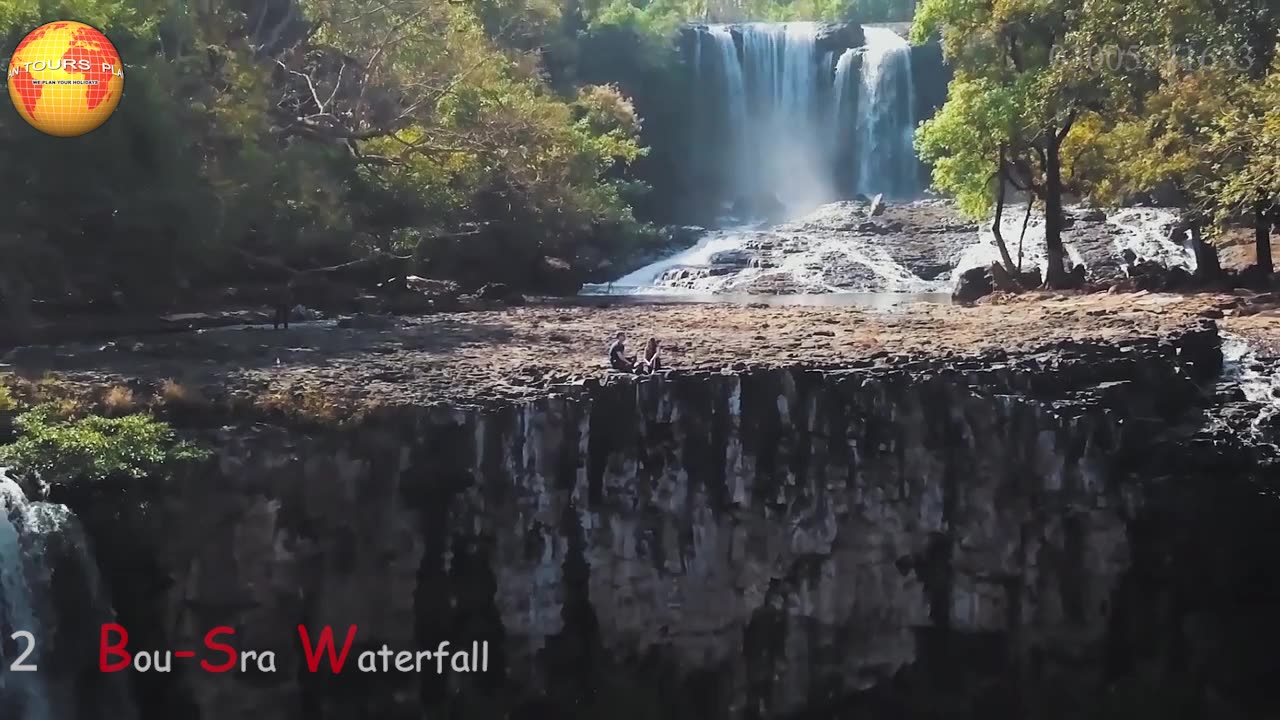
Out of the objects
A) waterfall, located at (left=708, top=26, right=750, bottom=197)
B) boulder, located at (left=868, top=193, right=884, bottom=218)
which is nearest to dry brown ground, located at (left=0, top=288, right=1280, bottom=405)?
boulder, located at (left=868, top=193, right=884, bottom=218)

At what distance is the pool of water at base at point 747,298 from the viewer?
96.7 feet

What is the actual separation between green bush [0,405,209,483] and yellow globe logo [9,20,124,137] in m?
6.15

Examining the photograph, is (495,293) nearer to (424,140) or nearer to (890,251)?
(424,140)

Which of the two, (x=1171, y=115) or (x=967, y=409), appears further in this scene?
(x=1171, y=115)

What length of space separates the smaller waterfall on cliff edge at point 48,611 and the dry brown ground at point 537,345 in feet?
10.3

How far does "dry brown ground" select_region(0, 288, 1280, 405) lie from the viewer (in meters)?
15.9

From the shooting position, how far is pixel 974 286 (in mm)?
28844

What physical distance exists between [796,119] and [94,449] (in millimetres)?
40729

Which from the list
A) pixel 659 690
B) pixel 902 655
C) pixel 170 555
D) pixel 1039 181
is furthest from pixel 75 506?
pixel 1039 181

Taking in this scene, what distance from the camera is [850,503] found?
598 inches

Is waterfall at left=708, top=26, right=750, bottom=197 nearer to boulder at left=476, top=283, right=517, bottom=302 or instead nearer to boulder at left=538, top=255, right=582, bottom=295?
boulder at left=538, top=255, right=582, bottom=295

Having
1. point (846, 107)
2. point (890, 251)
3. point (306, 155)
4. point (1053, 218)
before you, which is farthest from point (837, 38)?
point (306, 155)

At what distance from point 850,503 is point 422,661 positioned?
19.0 feet

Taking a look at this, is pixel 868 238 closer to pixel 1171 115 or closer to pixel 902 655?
pixel 1171 115
